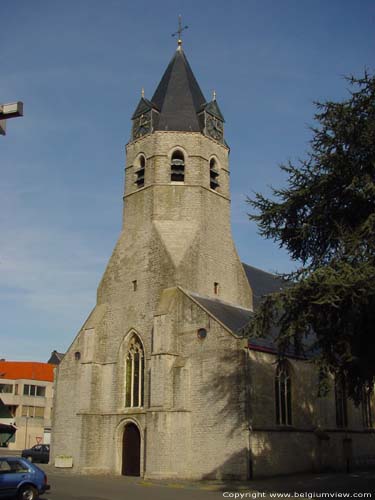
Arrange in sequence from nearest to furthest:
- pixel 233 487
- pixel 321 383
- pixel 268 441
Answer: pixel 321 383, pixel 233 487, pixel 268 441

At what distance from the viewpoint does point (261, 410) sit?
21859mm

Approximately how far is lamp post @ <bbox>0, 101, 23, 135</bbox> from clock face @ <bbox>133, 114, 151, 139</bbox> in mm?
20006

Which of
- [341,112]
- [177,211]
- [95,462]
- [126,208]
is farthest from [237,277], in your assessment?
[341,112]

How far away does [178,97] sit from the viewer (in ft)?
98.5

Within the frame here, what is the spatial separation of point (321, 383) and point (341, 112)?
24.9 feet

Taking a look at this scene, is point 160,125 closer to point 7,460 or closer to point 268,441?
point 268,441

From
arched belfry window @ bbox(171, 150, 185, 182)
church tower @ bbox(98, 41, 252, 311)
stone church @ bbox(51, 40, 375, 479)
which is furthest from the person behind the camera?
arched belfry window @ bbox(171, 150, 185, 182)

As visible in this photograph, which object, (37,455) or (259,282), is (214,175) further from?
(37,455)

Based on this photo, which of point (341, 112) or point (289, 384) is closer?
point (341, 112)

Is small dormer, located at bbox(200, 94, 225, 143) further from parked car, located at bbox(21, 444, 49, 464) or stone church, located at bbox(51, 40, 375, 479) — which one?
parked car, located at bbox(21, 444, 49, 464)

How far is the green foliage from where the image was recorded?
13.9 m

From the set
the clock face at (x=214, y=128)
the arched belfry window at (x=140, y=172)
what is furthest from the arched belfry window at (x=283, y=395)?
the clock face at (x=214, y=128)

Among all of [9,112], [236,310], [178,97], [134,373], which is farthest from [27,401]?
[9,112]

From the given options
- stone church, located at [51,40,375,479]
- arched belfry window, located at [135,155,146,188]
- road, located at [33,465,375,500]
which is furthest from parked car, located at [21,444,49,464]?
arched belfry window, located at [135,155,146,188]
